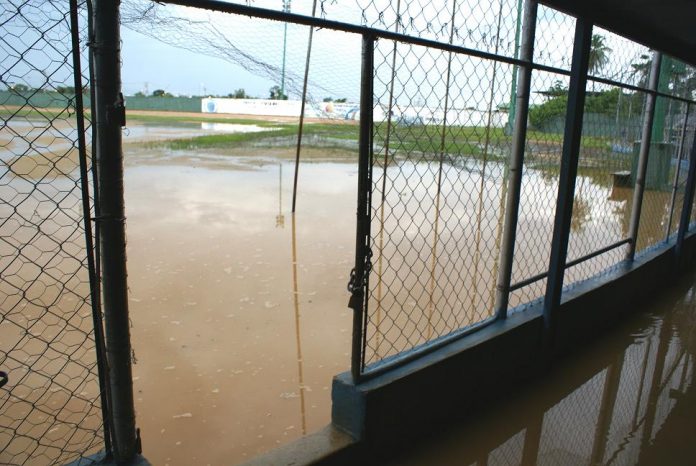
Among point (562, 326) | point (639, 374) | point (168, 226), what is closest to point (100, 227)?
point (562, 326)

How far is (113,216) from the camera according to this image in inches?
59.6

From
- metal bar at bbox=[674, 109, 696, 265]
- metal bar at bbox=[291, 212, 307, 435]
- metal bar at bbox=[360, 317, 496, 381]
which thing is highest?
metal bar at bbox=[674, 109, 696, 265]

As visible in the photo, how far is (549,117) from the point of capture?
3.45m

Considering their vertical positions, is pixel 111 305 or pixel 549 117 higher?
pixel 549 117

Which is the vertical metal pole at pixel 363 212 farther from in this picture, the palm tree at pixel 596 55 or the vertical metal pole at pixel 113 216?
the palm tree at pixel 596 55

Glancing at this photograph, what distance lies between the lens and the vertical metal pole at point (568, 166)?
2854 millimetres

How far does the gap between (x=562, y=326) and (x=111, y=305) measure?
9.06 ft

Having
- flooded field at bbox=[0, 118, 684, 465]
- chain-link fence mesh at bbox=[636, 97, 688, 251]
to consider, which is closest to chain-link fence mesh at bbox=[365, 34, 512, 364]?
flooded field at bbox=[0, 118, 684, 465]

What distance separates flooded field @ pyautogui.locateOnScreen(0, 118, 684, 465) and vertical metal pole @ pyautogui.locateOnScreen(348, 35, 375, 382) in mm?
485

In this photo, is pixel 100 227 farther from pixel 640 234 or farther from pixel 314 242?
pixel 640 234

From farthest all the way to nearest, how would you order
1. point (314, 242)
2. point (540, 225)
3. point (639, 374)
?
point (540, 225), point (314, 242), point (639, 374)

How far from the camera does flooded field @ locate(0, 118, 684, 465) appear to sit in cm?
290

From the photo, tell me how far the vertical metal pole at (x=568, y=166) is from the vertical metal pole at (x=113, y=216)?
2393mm

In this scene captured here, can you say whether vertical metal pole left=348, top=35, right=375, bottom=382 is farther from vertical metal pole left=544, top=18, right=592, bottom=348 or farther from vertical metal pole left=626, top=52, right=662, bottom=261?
vertical metal pole left=626, top=52, right=662, bottom=261
